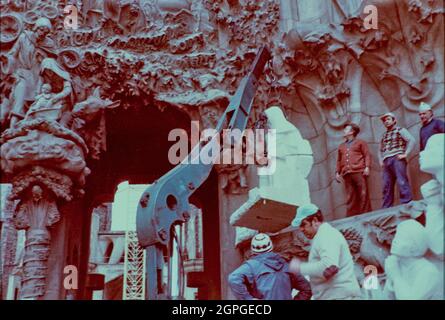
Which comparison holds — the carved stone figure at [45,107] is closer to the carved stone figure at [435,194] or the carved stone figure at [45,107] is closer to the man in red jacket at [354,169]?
the man in red jacket at [354,169]

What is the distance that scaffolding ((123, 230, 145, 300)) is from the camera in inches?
938

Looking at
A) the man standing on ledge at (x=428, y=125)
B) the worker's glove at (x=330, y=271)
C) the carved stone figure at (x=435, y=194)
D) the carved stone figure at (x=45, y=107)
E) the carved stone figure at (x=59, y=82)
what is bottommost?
the worker's glove at (x=330, y=271)

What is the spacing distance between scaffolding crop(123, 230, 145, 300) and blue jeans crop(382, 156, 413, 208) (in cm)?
1536

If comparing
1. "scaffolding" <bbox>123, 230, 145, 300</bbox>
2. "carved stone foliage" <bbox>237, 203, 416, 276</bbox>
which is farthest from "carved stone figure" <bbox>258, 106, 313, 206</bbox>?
"scaffolding" <bbox>123, 230, 145, 300</bbox>

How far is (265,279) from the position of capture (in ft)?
20.6

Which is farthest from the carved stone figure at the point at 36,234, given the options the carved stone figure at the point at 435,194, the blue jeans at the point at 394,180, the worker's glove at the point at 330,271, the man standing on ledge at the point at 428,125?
the carved stone figure at the point at 435,194

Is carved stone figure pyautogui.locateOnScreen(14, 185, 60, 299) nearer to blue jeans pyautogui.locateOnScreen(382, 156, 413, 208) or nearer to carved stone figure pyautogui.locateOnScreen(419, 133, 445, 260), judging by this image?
blue jeans pyautogui.locateOnScreen(382, 156, 413, 208)

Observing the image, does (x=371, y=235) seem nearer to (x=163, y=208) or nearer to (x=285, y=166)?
(x=285, y=166)

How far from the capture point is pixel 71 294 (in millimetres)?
11859

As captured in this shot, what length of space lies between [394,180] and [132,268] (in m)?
16.5

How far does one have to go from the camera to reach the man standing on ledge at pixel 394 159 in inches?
370

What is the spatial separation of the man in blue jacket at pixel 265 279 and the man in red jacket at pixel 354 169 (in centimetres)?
394

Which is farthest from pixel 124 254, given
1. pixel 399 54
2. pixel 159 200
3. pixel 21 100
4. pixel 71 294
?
pixel 159 200

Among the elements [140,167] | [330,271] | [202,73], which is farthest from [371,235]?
[140,167]
